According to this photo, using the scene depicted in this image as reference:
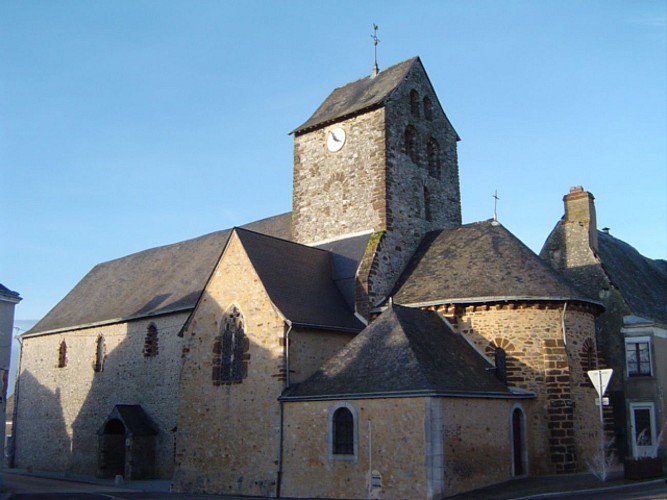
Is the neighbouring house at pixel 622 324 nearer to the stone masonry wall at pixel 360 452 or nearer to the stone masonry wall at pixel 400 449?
the stone masonry wall at pixel 400 449

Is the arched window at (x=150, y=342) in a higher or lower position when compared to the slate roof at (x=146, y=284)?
lower

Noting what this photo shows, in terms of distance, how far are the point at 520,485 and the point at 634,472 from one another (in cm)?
256

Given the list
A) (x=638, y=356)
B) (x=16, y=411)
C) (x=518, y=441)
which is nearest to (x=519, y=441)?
(x=518, y=441)

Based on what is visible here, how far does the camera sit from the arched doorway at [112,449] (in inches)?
1063

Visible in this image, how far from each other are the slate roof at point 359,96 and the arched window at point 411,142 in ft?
5.43

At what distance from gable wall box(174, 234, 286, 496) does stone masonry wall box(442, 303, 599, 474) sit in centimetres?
544

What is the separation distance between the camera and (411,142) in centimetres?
2666

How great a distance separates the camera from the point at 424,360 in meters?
17.2

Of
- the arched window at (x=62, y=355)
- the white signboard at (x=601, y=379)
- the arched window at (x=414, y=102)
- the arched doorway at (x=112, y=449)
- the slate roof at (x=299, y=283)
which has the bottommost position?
the arched doorway at (x=112, y=449)

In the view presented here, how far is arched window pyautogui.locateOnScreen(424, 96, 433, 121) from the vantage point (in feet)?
91.1

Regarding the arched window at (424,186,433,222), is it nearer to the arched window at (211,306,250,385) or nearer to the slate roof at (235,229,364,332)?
the slate roof at (235,229,364,332)

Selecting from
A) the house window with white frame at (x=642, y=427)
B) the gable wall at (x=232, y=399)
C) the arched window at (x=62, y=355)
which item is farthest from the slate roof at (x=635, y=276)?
the arched window at (x=62, y=355)

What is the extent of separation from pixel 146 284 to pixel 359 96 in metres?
12.5

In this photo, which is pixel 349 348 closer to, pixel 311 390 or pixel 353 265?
pixel 311 390
